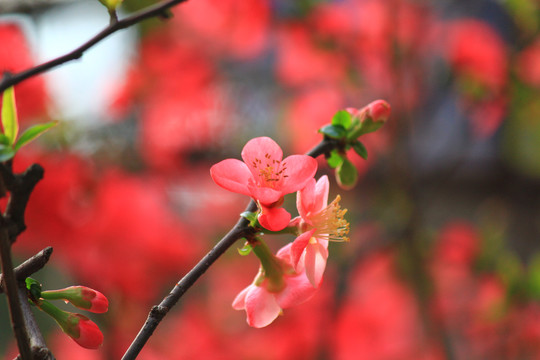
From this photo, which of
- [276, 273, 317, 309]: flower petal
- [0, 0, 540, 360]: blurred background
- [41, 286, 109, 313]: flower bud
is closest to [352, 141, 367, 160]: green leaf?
[276, 273, 317, 309]: flower petal

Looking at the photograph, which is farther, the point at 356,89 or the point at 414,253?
the point at 356,89

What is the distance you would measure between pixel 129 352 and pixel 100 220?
1357 millimetres

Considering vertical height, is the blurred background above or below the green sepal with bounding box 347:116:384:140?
below

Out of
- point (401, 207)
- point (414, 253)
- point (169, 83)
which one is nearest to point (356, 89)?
point (401, 207)

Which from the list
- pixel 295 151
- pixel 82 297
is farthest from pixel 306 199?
pixel 295 151

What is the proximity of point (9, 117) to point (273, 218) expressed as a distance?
0.19 meters

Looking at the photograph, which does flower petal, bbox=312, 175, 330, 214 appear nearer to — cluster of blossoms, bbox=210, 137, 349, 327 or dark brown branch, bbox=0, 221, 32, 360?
cluster of blossoms, bbox=210, 137, 349, 327

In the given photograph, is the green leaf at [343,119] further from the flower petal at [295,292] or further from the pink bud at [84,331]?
the pink bud at [84,331]

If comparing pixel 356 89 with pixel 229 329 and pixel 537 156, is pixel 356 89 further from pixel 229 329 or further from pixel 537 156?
pixel 537 156

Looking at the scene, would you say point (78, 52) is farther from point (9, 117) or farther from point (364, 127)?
point (364, 127)

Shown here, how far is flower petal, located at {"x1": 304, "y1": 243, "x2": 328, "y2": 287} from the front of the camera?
359 mm

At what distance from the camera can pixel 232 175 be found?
357 millimetres

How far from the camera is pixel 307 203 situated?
1.22 ft

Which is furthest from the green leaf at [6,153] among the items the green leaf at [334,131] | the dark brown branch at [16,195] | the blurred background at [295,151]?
the blurred background at [295,151]
